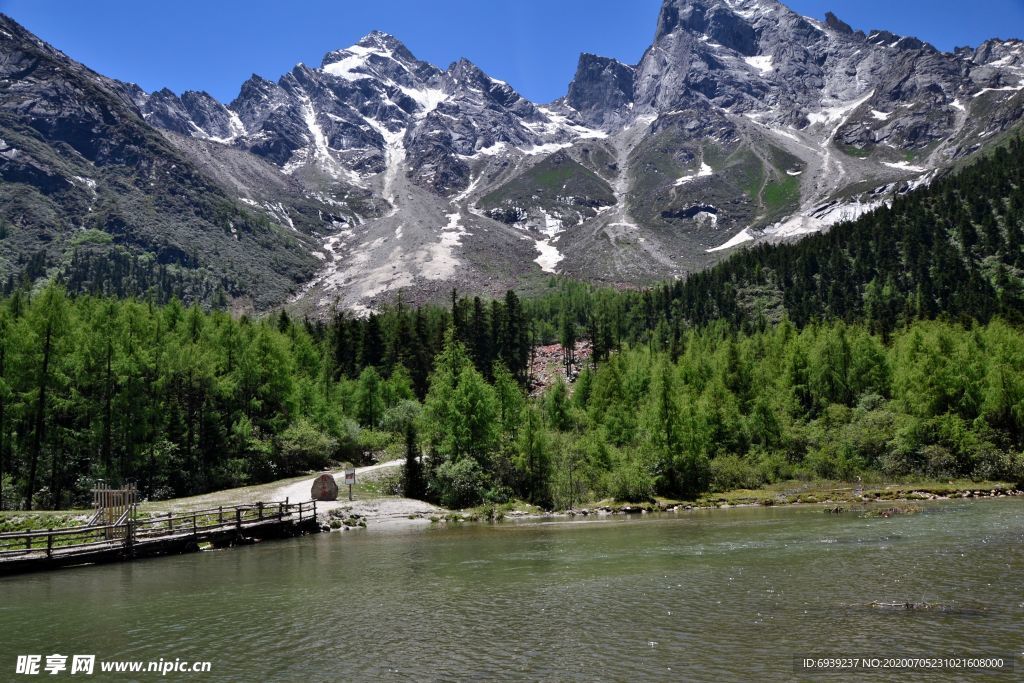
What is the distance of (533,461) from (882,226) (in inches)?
5161

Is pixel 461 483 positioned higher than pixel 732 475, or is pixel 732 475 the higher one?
pixel 461 483

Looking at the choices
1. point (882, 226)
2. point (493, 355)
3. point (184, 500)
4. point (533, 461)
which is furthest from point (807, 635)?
point (882, 226)

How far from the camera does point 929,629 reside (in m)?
17.6

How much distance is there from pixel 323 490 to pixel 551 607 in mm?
37068

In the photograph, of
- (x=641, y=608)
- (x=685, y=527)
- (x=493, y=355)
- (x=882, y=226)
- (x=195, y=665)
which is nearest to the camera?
(x=195, y=665)

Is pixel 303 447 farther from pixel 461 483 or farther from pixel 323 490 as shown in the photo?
pixel 461 483

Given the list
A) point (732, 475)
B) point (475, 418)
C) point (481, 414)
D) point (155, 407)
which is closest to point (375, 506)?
point (475, 418)

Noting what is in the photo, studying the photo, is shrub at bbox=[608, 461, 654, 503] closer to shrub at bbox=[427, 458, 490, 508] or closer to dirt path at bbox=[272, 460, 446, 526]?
shrub at bbox=[427, 458, 490, 508]

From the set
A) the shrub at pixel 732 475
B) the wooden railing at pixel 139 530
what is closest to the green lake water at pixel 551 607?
the wooden railing at pixel 139 530

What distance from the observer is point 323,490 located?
5591 cm

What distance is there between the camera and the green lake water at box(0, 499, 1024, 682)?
16.7 meters

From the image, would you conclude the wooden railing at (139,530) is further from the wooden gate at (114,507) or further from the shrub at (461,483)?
the shrub at (461,483)

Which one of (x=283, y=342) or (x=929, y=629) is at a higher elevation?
(x=283, y=342)

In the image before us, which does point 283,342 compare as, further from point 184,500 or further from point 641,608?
point 641,608
